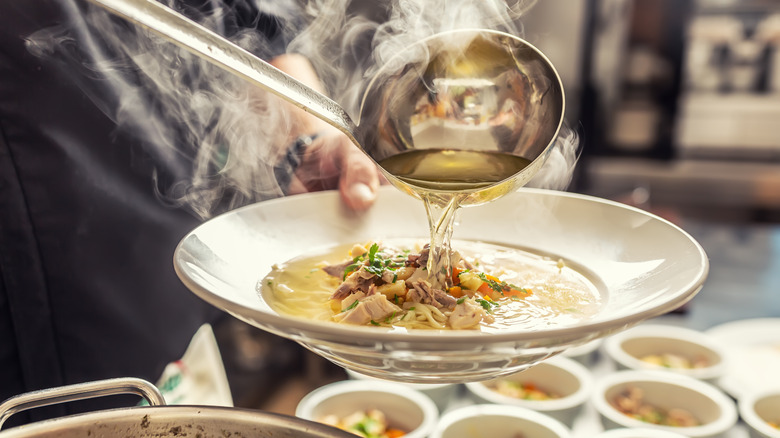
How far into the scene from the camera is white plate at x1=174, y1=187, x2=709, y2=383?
0.81 m

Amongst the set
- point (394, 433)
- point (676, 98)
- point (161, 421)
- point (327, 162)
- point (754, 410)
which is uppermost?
point (327, 162)

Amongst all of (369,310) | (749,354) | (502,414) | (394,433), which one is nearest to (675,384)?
(749,354)

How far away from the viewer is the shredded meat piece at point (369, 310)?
1.07m

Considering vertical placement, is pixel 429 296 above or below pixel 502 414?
above

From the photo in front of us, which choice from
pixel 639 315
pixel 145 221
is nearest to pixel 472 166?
pixel 639 315

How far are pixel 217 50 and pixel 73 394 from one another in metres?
0.58

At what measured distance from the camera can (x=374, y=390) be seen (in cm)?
240

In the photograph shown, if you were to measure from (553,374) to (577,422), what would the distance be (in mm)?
271

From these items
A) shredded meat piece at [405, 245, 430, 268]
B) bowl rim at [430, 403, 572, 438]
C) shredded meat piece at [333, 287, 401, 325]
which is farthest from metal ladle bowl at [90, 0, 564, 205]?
bowl rim at [430, 403, 572, 438]

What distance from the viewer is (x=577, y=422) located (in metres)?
2.38

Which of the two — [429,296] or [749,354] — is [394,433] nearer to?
[429,296]

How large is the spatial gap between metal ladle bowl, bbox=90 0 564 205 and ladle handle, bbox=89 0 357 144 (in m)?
0.03

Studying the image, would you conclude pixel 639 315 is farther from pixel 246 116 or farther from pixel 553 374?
pixel 553 374

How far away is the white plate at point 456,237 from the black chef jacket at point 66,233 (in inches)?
24.2
